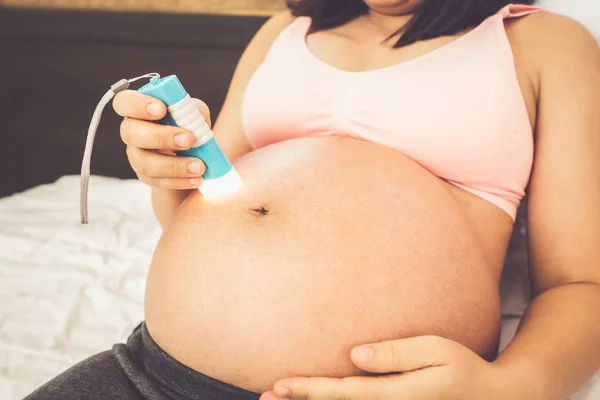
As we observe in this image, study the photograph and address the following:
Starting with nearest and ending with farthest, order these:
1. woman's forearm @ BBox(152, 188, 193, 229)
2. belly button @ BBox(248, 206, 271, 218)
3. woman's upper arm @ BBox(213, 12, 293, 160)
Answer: belly button @ BBox(248, 206, 271, 218)
woman's forearm @ BBox(152, 188, 193, 229)
woman's upper arm @ BBox(213, 12, 293, 160)

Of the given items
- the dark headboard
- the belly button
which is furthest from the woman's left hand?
the dark headboard

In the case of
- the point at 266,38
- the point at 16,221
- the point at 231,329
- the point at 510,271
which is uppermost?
the point at 266,38

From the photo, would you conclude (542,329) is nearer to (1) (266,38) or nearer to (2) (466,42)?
(2) (466,42)

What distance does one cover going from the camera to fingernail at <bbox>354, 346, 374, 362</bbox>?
1.61ft

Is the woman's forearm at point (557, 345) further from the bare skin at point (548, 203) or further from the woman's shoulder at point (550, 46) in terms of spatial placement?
the woman's shoulder at point (550, 46)

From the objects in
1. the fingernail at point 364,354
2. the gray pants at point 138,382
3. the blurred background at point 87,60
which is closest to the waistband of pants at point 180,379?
the gray pants at point 138,382

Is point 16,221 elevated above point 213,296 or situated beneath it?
situated beneath

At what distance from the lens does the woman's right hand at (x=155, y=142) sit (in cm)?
52

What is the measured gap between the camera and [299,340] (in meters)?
0.53

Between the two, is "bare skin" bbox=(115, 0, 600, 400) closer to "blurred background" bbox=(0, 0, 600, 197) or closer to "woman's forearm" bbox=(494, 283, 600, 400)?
"woman's forearm" bbox=(494, 283, 600, 400)

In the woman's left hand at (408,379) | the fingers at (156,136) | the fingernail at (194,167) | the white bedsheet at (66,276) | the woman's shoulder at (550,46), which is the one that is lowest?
the white bedsheet at (66,276)

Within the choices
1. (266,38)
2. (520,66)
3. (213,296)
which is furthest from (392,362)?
(266,38)

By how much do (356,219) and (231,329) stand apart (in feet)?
0.59

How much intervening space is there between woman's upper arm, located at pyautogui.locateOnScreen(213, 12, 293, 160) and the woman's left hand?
1.51 feet
